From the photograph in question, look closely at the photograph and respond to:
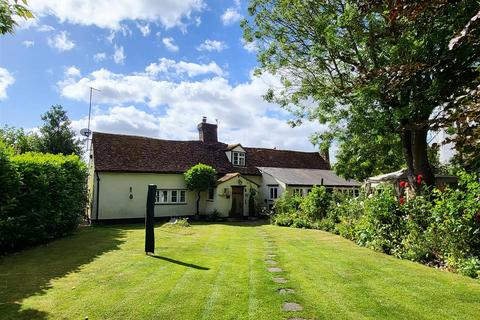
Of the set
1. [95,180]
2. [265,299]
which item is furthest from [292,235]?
[95,180]

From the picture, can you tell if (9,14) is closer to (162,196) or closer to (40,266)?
(40,266)

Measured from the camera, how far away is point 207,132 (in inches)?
1163

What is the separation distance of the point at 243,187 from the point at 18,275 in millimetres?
18545

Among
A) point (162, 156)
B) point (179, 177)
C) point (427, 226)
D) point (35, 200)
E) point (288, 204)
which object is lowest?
point (427, 226)

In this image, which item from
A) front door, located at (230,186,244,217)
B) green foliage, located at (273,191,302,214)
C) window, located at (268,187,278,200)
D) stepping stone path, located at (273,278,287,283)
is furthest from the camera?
window, located at (268,187,278,200)

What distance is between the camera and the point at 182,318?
16.7 feet

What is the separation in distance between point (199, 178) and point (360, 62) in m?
13.6

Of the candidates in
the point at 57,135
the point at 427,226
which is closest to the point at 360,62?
the point at 427,226

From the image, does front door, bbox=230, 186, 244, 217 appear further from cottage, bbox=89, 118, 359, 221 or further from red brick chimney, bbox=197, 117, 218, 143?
red brick chimney, bbox=197, 117, 218, 143

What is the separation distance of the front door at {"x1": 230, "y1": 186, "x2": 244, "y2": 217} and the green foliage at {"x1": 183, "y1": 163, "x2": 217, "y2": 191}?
215cm

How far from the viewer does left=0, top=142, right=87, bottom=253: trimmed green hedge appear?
970 centimetres

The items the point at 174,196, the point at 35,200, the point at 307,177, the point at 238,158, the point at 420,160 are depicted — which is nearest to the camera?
the point at 35,200

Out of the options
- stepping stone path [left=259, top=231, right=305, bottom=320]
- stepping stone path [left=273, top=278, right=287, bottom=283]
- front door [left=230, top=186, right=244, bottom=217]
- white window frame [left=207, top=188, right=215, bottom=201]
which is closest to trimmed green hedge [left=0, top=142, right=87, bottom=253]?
stepping stone path [left=259, top=231, right=305, bottom=320]

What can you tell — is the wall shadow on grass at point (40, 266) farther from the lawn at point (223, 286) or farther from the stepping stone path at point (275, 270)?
the stepping stone path at point (275, 270)
